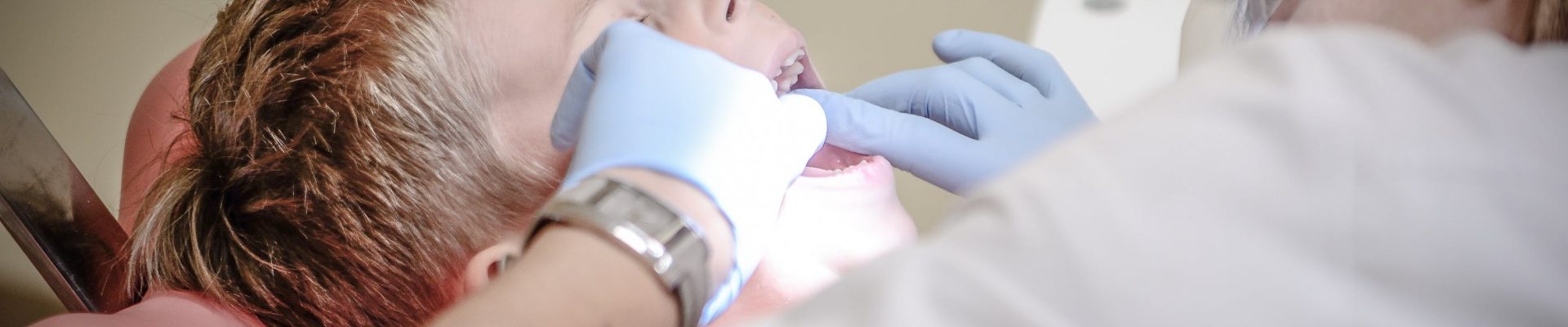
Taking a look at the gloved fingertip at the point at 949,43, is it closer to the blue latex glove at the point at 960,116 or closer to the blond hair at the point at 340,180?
the blue latex glove at the point at 960,116

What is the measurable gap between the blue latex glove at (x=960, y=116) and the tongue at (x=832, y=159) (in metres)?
0.04

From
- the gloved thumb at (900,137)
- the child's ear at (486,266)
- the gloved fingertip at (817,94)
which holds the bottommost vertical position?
the child's ear at (486,266)

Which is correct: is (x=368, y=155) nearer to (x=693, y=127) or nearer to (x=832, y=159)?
(x=693, y=127)

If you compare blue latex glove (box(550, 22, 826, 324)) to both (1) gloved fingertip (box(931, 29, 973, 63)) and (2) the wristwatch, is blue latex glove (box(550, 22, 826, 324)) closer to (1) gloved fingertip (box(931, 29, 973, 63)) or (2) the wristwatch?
(2) the wristwatch

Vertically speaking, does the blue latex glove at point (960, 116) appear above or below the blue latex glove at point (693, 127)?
below

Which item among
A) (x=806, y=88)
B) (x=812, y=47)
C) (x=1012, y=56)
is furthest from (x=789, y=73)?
(x=812, y=47)

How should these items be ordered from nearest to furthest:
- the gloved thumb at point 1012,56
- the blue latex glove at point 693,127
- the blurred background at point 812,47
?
the blue latex glove at point 693,127, the gloved thumb at point 1012,56, the blurred background at point 812,47

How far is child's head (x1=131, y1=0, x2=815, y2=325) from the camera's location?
887 mm

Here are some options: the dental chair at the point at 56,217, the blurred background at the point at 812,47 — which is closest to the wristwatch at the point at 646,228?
the dental chair at the point at 56,217

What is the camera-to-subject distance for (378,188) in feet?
2.94

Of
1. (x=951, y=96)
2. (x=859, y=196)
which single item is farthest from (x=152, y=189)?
(x=951, y=96)

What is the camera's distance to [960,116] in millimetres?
1050

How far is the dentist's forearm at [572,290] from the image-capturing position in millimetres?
577

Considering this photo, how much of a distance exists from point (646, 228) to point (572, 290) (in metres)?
0.08
